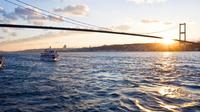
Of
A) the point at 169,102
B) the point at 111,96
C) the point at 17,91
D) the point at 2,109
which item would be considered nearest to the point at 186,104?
the point at 169,102

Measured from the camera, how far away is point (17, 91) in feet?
115

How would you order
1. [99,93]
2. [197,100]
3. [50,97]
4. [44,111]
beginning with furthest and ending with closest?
[99,93], [50,97], [197,100], [44,111]

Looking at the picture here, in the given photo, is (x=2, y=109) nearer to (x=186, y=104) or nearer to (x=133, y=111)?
(x=133, y=111)

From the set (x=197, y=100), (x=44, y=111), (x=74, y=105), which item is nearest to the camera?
(x=44, y=111)

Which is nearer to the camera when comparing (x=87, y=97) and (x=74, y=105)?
(x=74, y=105)

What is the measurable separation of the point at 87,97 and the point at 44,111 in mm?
7393

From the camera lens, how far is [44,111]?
24047mm

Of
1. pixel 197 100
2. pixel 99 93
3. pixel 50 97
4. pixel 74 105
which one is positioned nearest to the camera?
pixel 74 105

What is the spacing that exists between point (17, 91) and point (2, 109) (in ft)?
34.3

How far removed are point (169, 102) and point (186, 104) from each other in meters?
1.76

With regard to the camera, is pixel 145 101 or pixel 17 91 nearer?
pixel 145 101

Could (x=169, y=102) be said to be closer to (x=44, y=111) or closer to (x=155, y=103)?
(x=155, y=103)

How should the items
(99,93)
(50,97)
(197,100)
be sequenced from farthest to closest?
(99,93) → (50,97) → (197,100)

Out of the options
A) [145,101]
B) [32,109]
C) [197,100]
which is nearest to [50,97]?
[32,109]
